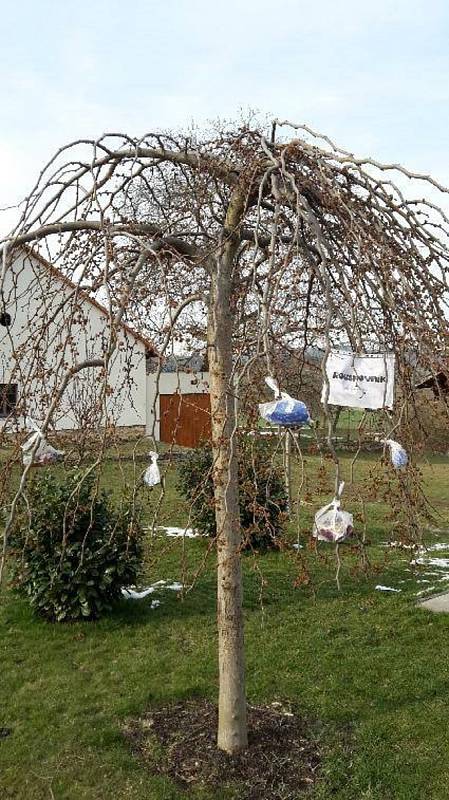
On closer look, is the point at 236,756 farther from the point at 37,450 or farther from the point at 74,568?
the point at 74,568

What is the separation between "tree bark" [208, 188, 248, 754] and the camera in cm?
321

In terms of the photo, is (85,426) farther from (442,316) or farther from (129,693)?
(129,693)

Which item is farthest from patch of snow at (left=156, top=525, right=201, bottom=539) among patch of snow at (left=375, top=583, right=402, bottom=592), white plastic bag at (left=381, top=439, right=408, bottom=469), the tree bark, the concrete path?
white plastic bag at (left=381, top=439, right=408, bottom=469)

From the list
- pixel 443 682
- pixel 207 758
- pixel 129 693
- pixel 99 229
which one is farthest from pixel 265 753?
pixel 99 229

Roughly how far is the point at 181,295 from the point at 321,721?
8.41ft

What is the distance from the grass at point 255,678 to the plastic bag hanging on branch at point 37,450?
0.35 metres

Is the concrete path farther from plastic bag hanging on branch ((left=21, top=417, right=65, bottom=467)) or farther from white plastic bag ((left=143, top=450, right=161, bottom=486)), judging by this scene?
plastic bag hanging on branch ((left=21, top=417, right=65, bottom=467))

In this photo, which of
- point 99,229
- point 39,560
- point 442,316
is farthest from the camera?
point 39,560

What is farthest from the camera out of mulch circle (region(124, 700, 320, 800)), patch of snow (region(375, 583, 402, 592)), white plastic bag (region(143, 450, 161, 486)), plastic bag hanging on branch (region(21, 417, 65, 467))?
patch of snow (region(375, 583, 402, 592))

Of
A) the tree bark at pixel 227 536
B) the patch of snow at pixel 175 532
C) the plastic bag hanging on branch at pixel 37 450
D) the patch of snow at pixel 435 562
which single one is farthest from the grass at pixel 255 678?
the patch of snow at pixel 175 532

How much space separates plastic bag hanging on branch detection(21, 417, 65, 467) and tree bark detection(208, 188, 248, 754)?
73cm

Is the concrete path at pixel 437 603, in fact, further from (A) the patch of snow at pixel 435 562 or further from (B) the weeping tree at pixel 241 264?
(B) the weeping tree at pixel 241 264

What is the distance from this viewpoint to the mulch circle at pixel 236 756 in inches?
132

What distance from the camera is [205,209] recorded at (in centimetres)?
376
